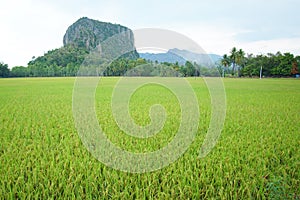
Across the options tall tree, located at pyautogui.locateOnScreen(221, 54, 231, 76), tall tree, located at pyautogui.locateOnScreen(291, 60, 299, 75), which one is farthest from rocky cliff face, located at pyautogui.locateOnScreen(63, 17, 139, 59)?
tall tree, located at pyautogui.locateOnScreen(291, 60, 299, 75)

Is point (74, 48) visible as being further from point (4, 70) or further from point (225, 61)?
point (225, 61)

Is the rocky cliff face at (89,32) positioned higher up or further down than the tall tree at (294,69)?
higher up

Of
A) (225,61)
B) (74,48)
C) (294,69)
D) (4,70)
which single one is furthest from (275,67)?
(4,70)

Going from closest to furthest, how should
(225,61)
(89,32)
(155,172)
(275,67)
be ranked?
1. (155,172)
2. (275,67)
3. (225,61)
4. (89,32)

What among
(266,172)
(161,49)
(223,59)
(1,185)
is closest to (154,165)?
(266,172)

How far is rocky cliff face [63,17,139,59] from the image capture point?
93.4 metres

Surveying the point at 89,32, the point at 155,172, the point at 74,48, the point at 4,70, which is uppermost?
the point at 89,32

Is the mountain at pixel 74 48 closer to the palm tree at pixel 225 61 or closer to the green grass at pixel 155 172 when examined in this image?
the palm tree at pixel 225 61

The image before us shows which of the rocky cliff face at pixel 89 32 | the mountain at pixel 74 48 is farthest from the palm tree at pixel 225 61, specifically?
the rocky cliff face at pixel 89 32

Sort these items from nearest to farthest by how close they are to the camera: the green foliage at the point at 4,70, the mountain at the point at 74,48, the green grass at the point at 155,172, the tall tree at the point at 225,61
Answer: the green grass at the point at 155,172 < the green foliage at the point at 4,70 < the mountain at the point at 74,48 < the tall tree at the point at 225,61

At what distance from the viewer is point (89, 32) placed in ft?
329

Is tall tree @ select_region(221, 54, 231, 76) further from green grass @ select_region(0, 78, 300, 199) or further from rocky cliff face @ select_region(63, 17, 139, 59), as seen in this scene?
green grass @ select_region(0, 78, 300, 199)

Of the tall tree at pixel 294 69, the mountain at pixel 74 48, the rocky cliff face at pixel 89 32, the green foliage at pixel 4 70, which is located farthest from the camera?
the rocky cliff face at pixel 89 32

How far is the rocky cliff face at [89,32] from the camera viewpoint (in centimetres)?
9338
